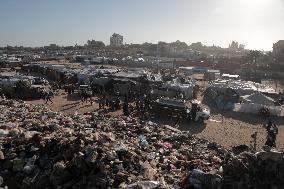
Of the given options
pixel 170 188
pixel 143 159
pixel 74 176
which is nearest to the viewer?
pixel 170 188

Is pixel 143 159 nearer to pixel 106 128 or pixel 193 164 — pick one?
pixel 193 164

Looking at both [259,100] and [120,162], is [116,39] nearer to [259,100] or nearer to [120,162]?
[259,100]

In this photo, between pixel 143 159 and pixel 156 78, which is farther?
pixel 156 78

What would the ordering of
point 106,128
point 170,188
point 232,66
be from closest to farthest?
Result: point 170,188
point 106,128
point 232,66

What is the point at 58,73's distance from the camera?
133ft

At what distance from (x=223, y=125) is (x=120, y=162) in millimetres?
12496

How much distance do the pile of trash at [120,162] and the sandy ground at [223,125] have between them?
12.5 feet

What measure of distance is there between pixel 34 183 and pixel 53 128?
416cm

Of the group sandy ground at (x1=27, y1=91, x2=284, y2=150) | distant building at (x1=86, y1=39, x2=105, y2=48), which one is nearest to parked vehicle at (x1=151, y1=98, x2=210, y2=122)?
sandy ground at (x1=27, y1=91, x2=284, y2=150)

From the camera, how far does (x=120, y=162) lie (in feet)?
38.1

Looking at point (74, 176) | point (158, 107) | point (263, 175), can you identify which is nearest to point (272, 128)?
point (158, 107)

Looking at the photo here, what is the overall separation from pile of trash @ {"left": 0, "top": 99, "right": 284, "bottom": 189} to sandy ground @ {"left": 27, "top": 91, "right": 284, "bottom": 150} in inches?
150

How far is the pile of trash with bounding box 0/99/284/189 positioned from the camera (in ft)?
35.2

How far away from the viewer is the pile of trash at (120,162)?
1073 cm
